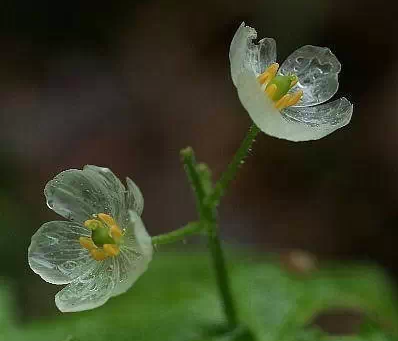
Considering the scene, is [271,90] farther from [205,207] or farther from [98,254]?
[98,254]

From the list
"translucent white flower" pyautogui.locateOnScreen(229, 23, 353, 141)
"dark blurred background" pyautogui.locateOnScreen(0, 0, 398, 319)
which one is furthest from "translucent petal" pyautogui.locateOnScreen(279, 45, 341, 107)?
"dark blurred background" pyautogui.locateOnScreen(0, 0, 398, 319)

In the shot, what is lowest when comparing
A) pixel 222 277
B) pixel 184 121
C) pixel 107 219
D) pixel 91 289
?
pixel 222 277

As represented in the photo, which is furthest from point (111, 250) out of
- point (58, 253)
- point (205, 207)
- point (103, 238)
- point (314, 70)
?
point (314, 70)

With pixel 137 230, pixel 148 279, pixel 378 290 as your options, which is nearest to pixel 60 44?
pixel 148 279

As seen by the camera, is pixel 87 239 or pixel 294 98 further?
pixel 294 98

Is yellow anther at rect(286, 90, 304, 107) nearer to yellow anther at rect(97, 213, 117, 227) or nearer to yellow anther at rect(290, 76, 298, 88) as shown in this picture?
yellow anther at rect(290, 76, 298, 88)

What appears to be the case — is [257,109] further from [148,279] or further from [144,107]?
[144,107]
